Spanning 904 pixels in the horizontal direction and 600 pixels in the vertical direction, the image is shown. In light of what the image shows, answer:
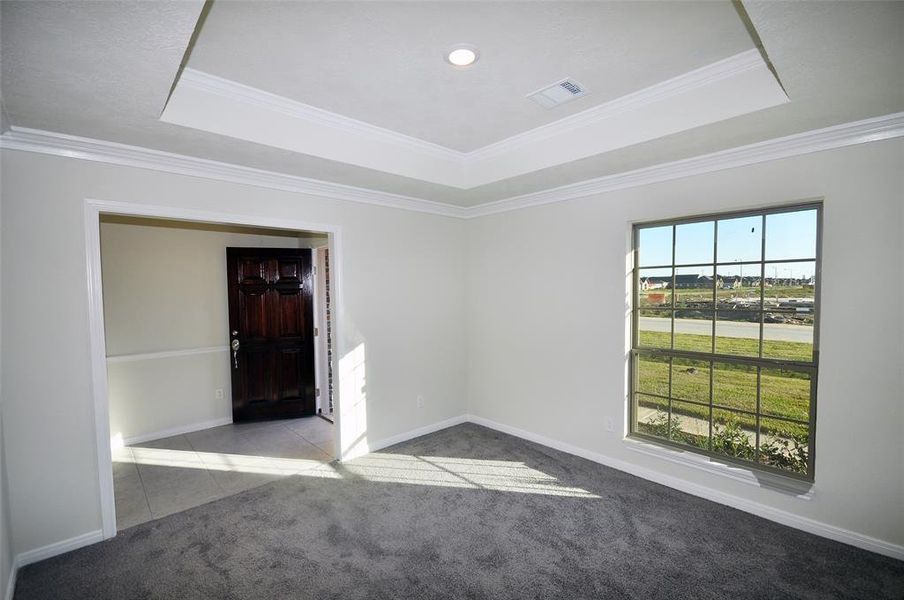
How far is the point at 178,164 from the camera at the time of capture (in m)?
2.92

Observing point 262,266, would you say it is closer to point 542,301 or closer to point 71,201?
point 71,201

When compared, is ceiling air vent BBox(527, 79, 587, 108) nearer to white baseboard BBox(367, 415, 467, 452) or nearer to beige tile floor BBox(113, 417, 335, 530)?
white baseboard BBox(367, 415, 467, 452)

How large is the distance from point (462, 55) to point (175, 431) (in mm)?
4846

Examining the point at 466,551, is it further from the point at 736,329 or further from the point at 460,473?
the point at 736,329

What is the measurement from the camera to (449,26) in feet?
6.31

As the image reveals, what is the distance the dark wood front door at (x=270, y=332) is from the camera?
16.2 ft

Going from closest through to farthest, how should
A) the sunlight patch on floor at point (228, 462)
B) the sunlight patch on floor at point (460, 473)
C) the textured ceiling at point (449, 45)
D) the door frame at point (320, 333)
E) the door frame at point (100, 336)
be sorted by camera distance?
1. the textured ceiling at point (449, 45)
2. the door frame at point (100, 336)
3. the sunlight patch on floor at point (460, 473)
4. the sunlight patch on floor at point (228, 462)
5. the door frame at point (320, 333)

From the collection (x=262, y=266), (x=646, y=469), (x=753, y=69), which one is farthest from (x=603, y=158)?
(x=262, y=266)

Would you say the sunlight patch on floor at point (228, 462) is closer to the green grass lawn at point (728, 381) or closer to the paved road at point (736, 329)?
the green grass lawn at point (728, 381)

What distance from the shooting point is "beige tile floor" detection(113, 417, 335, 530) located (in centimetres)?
318

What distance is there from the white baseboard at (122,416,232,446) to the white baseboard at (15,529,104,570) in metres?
1.95

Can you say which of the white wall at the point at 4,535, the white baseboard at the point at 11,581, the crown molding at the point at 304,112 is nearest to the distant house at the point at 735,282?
the crown molding at the point at 304,112

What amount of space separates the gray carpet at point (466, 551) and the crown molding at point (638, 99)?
9.11 feet

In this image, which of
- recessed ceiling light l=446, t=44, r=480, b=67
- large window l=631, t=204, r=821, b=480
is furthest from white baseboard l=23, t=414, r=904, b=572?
recessed ceiling light l=446, t=44, r=480, b=67
